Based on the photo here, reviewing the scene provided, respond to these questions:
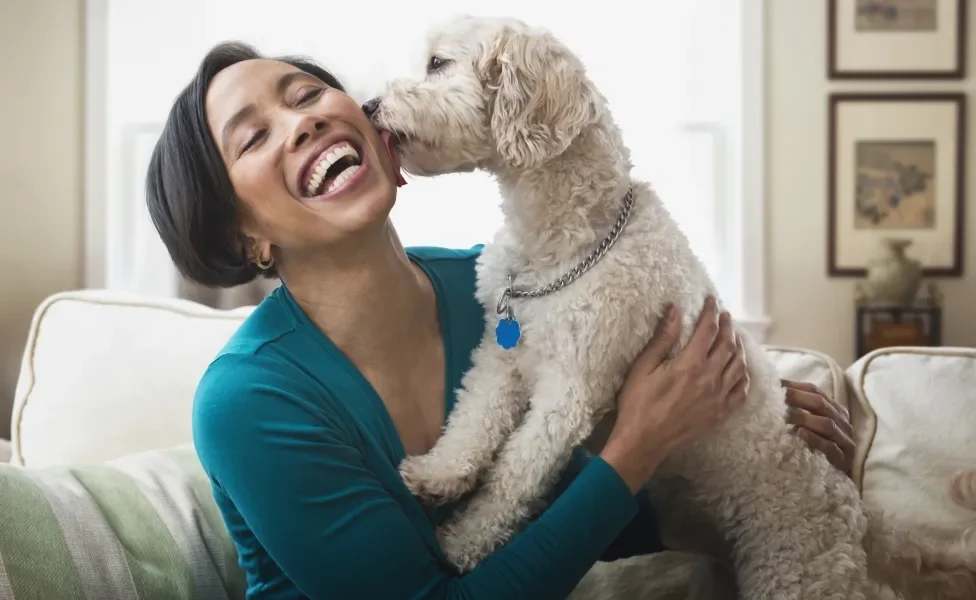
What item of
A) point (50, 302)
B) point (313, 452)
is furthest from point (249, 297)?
point (313, 452)

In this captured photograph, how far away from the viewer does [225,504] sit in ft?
3.97

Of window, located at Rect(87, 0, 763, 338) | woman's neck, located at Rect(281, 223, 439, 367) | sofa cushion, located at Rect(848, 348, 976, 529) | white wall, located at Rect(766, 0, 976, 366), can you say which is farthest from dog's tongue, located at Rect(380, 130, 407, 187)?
white wall, located at Rect(766, 0, 976, 366)

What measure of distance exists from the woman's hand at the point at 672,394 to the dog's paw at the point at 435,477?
22 centimetres

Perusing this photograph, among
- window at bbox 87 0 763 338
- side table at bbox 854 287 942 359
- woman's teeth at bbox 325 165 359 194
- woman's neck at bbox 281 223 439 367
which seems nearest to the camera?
woman's teeth at bbox 325 165 359 194

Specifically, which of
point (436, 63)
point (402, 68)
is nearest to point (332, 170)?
point (436, 63)

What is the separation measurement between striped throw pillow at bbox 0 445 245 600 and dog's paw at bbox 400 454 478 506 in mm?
366

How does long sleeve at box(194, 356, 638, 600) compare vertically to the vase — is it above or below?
below

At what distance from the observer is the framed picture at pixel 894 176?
11.9 ft

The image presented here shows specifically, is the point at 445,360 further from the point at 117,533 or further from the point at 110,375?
the point at 110,375

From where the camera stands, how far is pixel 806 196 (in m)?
3.65

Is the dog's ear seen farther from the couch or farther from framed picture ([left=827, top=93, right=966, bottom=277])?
framed picture ([left=827, top=93, right=966, bottom=277])

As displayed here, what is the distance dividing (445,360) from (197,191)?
46cm

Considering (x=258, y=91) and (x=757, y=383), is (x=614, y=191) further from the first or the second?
(x=258, y=91)

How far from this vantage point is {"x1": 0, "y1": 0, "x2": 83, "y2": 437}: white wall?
3445 millimetres
